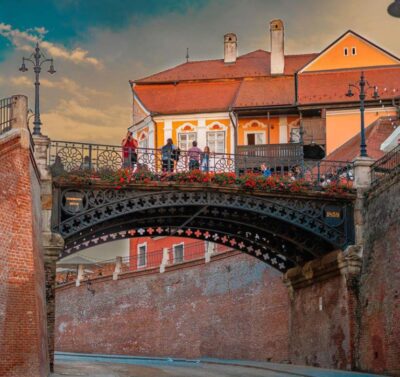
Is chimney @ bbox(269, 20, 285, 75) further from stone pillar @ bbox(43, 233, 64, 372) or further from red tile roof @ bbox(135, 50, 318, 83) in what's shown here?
stone pillar @ bbox(43, 233, 64, 372)

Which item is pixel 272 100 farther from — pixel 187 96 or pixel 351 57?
pixel 187 96

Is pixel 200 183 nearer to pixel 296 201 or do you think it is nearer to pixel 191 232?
pixel 296 201

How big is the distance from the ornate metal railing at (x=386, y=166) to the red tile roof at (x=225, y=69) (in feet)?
87.4

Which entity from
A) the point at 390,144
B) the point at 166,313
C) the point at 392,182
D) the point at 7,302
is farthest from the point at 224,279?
the point at 7,302

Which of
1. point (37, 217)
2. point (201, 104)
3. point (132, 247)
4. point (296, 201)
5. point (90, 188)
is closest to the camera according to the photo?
point (37, 217)

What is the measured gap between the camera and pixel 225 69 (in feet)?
201

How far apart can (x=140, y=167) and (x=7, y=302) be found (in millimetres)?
9065

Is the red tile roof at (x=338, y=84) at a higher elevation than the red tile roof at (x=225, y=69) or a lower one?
lower

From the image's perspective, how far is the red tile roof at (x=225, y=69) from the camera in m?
59.8

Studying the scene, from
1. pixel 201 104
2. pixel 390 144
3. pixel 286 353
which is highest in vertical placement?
pixel 201 104

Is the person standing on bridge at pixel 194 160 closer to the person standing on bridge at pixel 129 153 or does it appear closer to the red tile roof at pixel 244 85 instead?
the person standing on bridge at pixel 129 153

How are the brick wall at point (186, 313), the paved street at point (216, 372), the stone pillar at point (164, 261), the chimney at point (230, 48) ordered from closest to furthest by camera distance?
the paved street at point (216, 372) → the brick wall at point (186, 313) → the stone pillar at point (164, 261) → the chimney at point (230, 48)

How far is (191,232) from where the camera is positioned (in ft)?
120

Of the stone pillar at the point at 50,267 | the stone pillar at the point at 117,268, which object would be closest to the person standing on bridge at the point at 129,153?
the stone pillar at the point at 50,267
